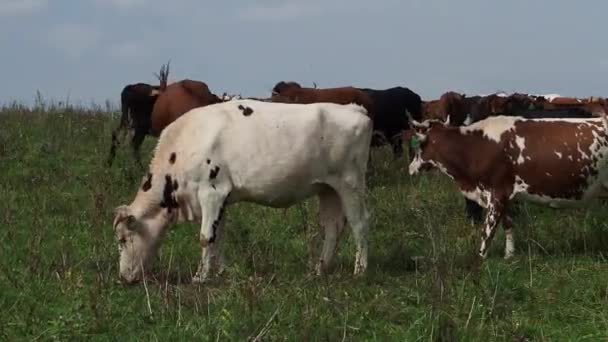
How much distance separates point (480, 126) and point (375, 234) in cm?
171

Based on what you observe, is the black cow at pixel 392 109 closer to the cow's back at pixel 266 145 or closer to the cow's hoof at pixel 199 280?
the cow's back at pixel 266 145

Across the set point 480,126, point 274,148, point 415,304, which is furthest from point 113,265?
point 480,126

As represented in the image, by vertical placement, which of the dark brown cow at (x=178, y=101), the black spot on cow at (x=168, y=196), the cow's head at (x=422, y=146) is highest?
the dark brown cow at (x=178, y=101)

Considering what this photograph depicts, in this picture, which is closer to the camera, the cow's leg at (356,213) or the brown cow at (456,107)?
the cow's leg at (356,213)

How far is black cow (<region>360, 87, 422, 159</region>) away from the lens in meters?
17.4

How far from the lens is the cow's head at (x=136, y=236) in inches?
348

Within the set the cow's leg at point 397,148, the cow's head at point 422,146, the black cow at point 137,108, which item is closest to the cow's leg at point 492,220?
the cow's head at point 422,146

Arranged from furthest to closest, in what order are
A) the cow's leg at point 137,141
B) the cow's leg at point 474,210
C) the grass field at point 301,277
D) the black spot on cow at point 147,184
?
the cow's leg at point 137,141 → the cow's leg at point 474,210 → the black spot on cow at point 147,184 → the grass field at point 301,277

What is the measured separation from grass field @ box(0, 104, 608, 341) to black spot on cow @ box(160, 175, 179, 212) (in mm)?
605

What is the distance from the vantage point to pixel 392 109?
693 inches

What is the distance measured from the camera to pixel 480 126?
10688 mm

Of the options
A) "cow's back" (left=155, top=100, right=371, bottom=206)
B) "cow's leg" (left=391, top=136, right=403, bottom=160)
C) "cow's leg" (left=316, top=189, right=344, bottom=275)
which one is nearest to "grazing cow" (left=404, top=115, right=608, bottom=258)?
"cow's leg" (left=316, top=189, right=344, bottom=275)

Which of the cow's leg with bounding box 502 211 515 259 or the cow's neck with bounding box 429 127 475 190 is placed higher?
the cow's neck with bounding box 429 127 475 190

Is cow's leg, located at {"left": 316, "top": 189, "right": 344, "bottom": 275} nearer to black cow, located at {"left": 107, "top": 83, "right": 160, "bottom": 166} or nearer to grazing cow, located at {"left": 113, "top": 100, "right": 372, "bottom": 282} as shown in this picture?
grazing cow, located at {"left": 113, "top": 100, "right": 372, "bottom": 282}
